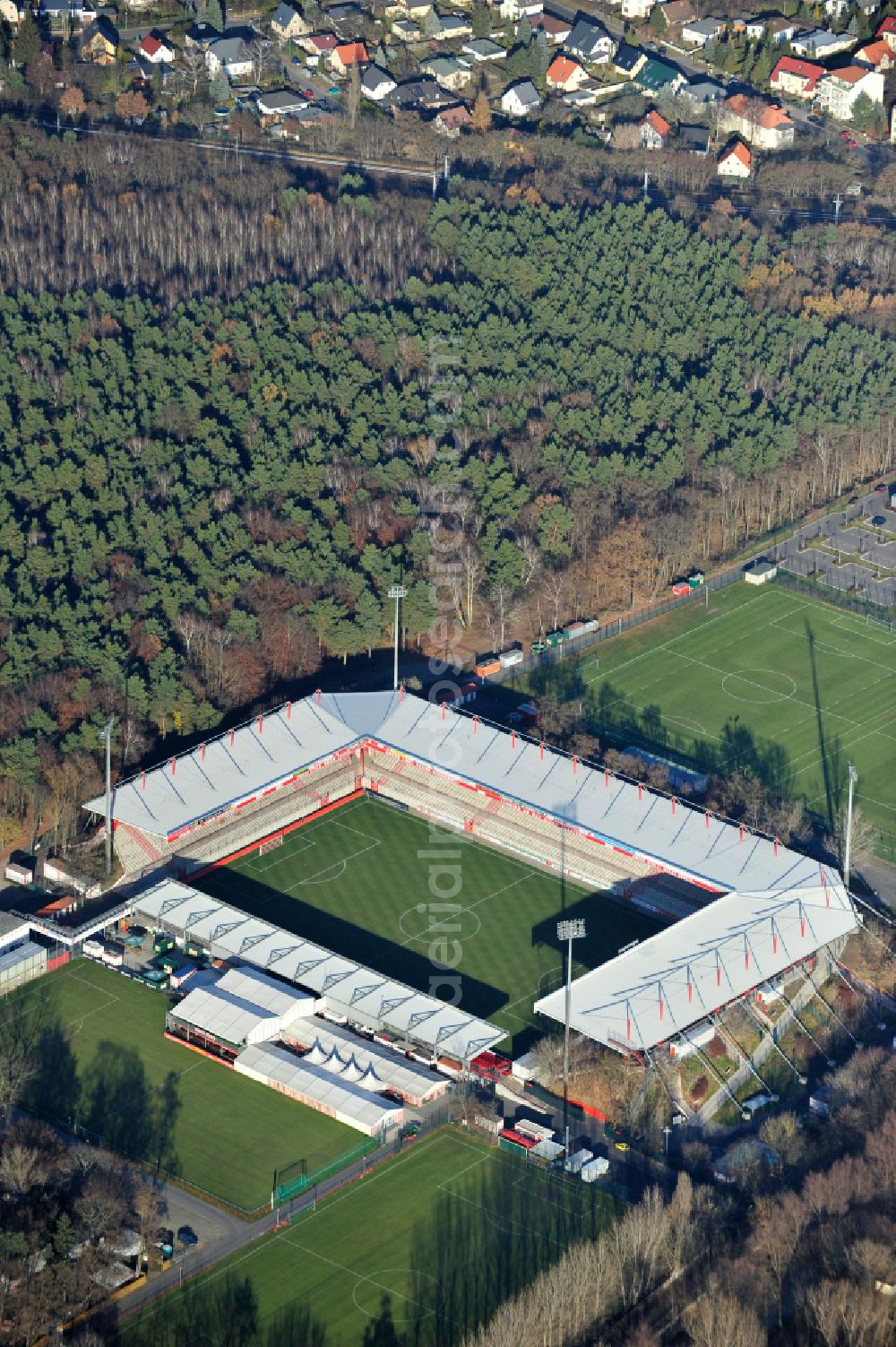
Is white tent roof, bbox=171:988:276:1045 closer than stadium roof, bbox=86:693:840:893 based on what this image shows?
Yes

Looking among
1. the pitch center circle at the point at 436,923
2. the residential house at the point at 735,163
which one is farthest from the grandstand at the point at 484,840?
the residential house at the point at 735,163

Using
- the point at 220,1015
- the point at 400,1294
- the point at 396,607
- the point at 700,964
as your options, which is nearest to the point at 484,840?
the point at 700,964

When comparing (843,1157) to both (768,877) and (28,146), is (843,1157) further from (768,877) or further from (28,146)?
(28,146)

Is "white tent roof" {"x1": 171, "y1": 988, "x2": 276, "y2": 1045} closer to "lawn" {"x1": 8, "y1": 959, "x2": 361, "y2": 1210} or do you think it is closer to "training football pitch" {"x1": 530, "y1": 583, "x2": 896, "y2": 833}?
"lawn" {"x1": 8, "y1": 959, "x2": 361, "y2": 1210}

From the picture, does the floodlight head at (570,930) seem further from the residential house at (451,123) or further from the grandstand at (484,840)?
the residential house at (451,123)

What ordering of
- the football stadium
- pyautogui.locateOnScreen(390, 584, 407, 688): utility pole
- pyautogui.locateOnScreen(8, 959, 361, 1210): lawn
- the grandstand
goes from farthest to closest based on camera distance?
pyautogui.locateOnScreen(390, 584, 407, 688): utility pole, the grandstand, the football stadium, pyautogui.locateOnScreen(8, 959, 361, 1210): lawn

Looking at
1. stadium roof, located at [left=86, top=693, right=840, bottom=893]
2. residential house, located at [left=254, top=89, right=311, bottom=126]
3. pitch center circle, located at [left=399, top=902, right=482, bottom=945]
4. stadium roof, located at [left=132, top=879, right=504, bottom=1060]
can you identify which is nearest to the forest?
stadium roof, located at [left=86, top=693, right=840, bottom=893]
